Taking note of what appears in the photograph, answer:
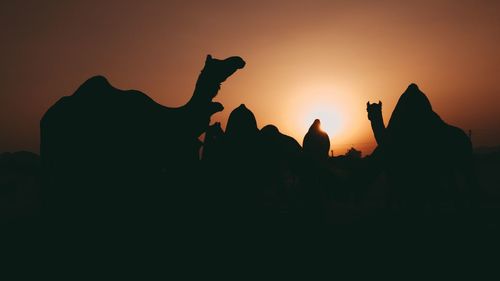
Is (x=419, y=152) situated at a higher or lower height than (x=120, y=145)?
lower

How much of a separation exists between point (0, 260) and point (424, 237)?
9.24 metres

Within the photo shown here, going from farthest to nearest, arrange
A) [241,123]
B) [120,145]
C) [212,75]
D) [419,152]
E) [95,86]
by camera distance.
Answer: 1. [241,123]
2. [419,152]
3. [212,75]
4. [95,86]
5. [120,145]

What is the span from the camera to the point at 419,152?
1146 cm

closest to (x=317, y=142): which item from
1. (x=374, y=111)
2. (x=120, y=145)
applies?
(x=374, y=111)

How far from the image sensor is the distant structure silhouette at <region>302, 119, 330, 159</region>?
55.9 ft

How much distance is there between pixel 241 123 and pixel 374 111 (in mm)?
4620

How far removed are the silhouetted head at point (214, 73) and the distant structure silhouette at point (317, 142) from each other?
7.93 meters

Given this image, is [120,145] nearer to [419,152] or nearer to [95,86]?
[95,86]

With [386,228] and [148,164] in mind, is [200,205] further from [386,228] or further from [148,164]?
[386,228]

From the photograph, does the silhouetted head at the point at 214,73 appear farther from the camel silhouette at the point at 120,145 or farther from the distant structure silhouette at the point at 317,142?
the distant structure silhouette at the point at 317,142

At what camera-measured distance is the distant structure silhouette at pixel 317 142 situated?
17047 millimetres

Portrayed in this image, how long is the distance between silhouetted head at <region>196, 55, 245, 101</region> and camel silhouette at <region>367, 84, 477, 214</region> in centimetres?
551

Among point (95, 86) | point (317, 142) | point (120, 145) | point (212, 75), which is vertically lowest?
point (120, 145)

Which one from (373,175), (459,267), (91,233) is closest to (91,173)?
(91,233)
